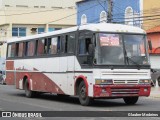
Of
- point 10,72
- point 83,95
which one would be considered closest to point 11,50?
point 10,72

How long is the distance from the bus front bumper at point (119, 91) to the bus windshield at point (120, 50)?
95 centimetres

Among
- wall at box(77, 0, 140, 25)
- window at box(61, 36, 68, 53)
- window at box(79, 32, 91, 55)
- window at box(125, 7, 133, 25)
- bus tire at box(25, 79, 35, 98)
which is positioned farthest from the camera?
wall at box(77, 0, 140, 25)

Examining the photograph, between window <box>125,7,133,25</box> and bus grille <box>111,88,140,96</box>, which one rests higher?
window <box>125,7,133,25</box>

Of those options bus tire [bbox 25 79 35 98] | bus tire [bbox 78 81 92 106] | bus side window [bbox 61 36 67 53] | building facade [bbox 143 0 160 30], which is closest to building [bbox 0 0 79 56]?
building facade [bbox 143 0 160 30]

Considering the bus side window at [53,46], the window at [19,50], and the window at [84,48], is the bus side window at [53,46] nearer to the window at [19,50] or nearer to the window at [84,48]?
Answer: the window at [84,48]

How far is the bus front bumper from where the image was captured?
18.5 meters

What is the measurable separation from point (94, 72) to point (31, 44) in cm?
730

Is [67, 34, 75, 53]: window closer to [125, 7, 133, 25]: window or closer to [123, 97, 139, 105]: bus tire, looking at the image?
[123, 97, 139, 105]: bus tire

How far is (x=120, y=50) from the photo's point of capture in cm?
1905

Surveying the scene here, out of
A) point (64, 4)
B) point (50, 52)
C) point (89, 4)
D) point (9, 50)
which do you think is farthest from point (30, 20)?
point (50, 52)

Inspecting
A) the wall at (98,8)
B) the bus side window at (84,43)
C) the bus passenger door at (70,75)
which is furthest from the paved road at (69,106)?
the wall at (98,8)

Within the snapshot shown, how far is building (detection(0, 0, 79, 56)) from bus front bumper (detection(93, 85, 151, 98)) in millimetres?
56668

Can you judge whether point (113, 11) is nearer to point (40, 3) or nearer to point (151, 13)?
point (151, 13)

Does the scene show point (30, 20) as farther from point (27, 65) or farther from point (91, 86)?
point (91, 86)
